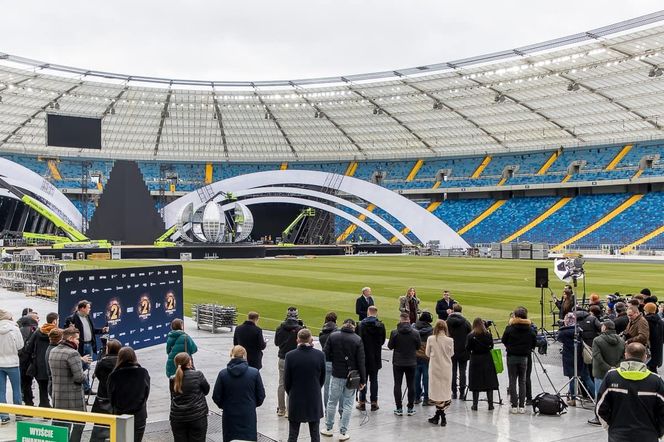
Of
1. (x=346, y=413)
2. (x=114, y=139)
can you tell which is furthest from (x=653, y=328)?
(x=114, y=139)

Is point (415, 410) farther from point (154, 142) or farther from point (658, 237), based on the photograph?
point (154, 142)

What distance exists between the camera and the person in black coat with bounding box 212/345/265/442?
7734 mm

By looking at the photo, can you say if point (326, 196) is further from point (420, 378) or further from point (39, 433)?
point (39, 433)

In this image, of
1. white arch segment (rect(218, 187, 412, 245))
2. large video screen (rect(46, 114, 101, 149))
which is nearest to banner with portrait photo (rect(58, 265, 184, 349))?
large video screen (rect(46, 114, 101, 149))

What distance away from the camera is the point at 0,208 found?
77.0 meters

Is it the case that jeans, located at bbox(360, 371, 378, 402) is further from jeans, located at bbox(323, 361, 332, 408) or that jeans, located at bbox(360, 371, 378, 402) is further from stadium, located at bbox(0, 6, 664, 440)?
stadium, located at bbox(0, 6, 664, 440)

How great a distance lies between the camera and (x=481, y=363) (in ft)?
35.6

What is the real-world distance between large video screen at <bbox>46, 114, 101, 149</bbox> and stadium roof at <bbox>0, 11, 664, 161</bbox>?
1089 cm

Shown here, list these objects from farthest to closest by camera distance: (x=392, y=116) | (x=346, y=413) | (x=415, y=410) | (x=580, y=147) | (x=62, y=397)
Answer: (x=392, y=116) → (x=580, y=147) → (x=415, y=410) → (x=346, y=413) → (x=62, y=397)

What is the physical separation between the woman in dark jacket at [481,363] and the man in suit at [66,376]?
19.7ft

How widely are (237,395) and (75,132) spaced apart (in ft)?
174

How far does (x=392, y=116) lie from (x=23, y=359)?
73.8m

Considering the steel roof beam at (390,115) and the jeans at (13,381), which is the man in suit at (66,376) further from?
the steel roof beam at (390,115)

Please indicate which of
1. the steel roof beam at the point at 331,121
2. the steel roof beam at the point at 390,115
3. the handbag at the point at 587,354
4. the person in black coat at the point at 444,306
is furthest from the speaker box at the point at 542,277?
the steel roof beam at the point at 331,121
